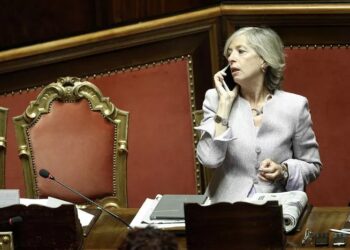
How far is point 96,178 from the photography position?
3.95 m

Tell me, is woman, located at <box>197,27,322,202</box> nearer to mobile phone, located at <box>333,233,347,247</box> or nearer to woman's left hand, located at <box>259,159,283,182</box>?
woman's left hand, located at <box>259,159,283,182</box>

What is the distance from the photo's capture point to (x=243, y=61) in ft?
12.4

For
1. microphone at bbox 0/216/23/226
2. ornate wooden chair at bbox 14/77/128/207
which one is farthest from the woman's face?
microphone at bbox 0/216/23/226

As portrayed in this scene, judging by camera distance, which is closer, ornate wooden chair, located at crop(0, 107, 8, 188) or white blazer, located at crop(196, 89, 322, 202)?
white blazer, located at crop(196, 89, 322, 202)

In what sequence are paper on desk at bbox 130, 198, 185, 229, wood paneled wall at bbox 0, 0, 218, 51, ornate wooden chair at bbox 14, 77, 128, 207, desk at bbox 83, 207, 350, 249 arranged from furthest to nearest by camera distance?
wood paneled wall at bbox 0, 0, 218, 51 → ornate wooden chair at bbox 14, 77, 128, 207 → paper on desk at bbox 130, 198, 185, 229 → desk at bbox 83, 207, 350, 249

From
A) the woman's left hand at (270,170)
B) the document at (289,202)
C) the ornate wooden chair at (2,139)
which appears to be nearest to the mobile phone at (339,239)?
the document at (289,202)

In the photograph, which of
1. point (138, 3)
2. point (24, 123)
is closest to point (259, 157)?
point (24, 123)

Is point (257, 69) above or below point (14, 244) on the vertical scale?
above

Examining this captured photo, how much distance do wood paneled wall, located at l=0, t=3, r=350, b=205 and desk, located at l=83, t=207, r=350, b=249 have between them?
51.0 inches

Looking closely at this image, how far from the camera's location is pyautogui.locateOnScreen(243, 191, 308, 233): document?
10.7 ft

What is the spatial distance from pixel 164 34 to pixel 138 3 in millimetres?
950

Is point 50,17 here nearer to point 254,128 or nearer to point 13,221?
point 254,128

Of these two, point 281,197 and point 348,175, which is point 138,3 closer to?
point 348,175

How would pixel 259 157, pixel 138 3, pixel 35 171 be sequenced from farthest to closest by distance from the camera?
pixel 138 3 → pixel 35 171 → pixel 259 157
